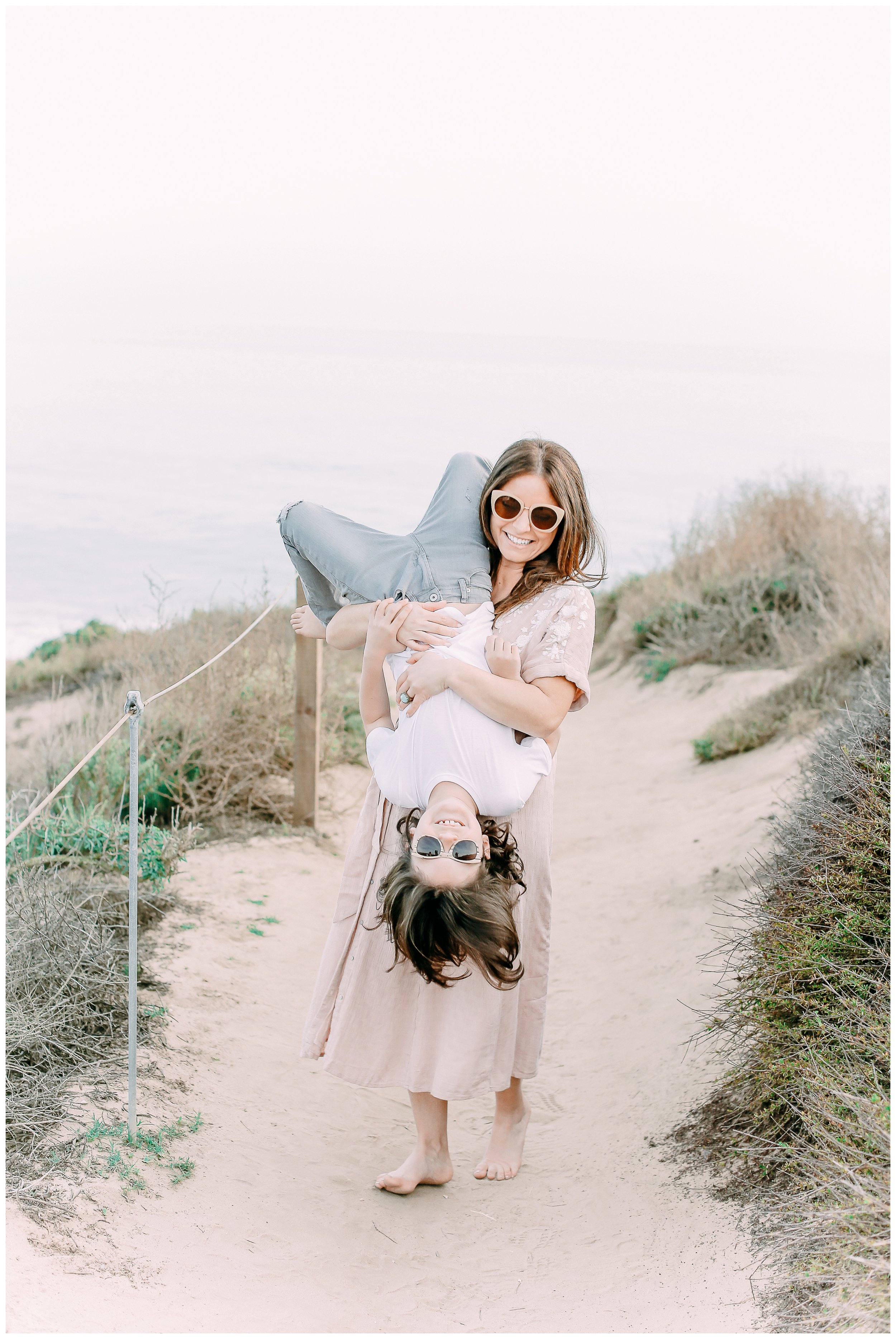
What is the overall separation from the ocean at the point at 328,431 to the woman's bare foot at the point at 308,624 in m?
8.93

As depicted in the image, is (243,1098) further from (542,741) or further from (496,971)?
(542,741)

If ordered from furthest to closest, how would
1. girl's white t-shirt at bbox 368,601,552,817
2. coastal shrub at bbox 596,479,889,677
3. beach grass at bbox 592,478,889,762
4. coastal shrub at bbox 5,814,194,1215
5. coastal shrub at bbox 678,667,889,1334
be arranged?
1. coastal shrub at bbox 596,479,889,677
2. beach grass at bbox 592,478,889,762
3. coastal shrub at bbox 5,814,194,1215
4. girl's white t-shirt at bbox 368,601,552,817
5. coastal shrub at bbox 678,667,889,1334

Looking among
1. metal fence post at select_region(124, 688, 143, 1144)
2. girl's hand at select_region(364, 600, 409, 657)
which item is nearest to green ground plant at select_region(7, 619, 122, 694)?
metal fence post at select_region(124, 688, 143, 1144)

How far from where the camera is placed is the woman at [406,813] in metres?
2.87

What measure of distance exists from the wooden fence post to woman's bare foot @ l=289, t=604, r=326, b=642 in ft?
6.97

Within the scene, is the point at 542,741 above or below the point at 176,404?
below

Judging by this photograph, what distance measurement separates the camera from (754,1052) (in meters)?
3.24

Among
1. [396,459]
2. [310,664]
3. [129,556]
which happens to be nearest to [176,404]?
[396,459]

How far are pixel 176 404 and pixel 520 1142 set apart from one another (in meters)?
61.2

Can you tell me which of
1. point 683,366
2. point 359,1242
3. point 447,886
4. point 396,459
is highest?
point 683,366

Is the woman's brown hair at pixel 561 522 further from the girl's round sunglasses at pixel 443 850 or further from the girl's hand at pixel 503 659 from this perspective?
the girl's round sunglasses at pixel 443 850

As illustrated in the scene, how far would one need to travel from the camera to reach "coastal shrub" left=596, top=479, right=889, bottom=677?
837 cm

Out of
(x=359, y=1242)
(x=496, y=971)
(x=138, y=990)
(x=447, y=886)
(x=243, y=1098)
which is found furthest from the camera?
(x=138, y=990)

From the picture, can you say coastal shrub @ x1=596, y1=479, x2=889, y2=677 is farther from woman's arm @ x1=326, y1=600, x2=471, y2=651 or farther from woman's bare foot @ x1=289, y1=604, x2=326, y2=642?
woman's arm @ x1=326, y1=600, x2=471, y2=651
